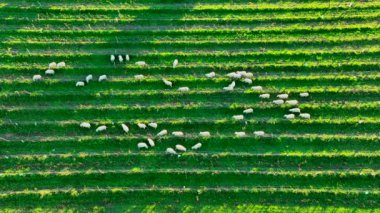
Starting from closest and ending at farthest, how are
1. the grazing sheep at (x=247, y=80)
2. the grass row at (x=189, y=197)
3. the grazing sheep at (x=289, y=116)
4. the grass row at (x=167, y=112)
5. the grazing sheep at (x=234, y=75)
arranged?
the grass row at (x=189, y=197) < the grazing sheep at (x=289, y=116) < the grass row at (x=167, y=112) < the grazing sheep at (x=247, y=80) < the grazing sheep at (x=234, y=75)

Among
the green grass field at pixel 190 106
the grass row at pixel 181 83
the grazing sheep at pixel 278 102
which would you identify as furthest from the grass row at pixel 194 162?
the grass row at pixel 181 83


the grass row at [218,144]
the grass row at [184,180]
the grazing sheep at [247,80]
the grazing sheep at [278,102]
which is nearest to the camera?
the grass row at [184,180]

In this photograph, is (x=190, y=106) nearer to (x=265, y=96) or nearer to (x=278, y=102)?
(x=265, y=96)

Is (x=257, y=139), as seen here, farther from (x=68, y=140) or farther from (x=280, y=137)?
(x=68, y=140)

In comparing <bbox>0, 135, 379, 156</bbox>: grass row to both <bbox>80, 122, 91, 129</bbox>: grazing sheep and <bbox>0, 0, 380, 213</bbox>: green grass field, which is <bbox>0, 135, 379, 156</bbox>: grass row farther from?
<bbox>80, 122, 91, 129</bbox>: grazing sheep

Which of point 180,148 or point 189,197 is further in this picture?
point 180,148

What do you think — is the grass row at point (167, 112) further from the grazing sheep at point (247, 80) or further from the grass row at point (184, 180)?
the grass row at point (184, 180)

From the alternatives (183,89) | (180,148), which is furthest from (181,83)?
(180,148)

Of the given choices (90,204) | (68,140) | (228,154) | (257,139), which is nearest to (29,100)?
(68,140)

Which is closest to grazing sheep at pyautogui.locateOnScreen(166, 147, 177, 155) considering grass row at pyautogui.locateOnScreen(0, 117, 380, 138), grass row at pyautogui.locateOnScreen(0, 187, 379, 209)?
grass row at pyautogui.locateOnScreen(0, 117, 380, 138)
